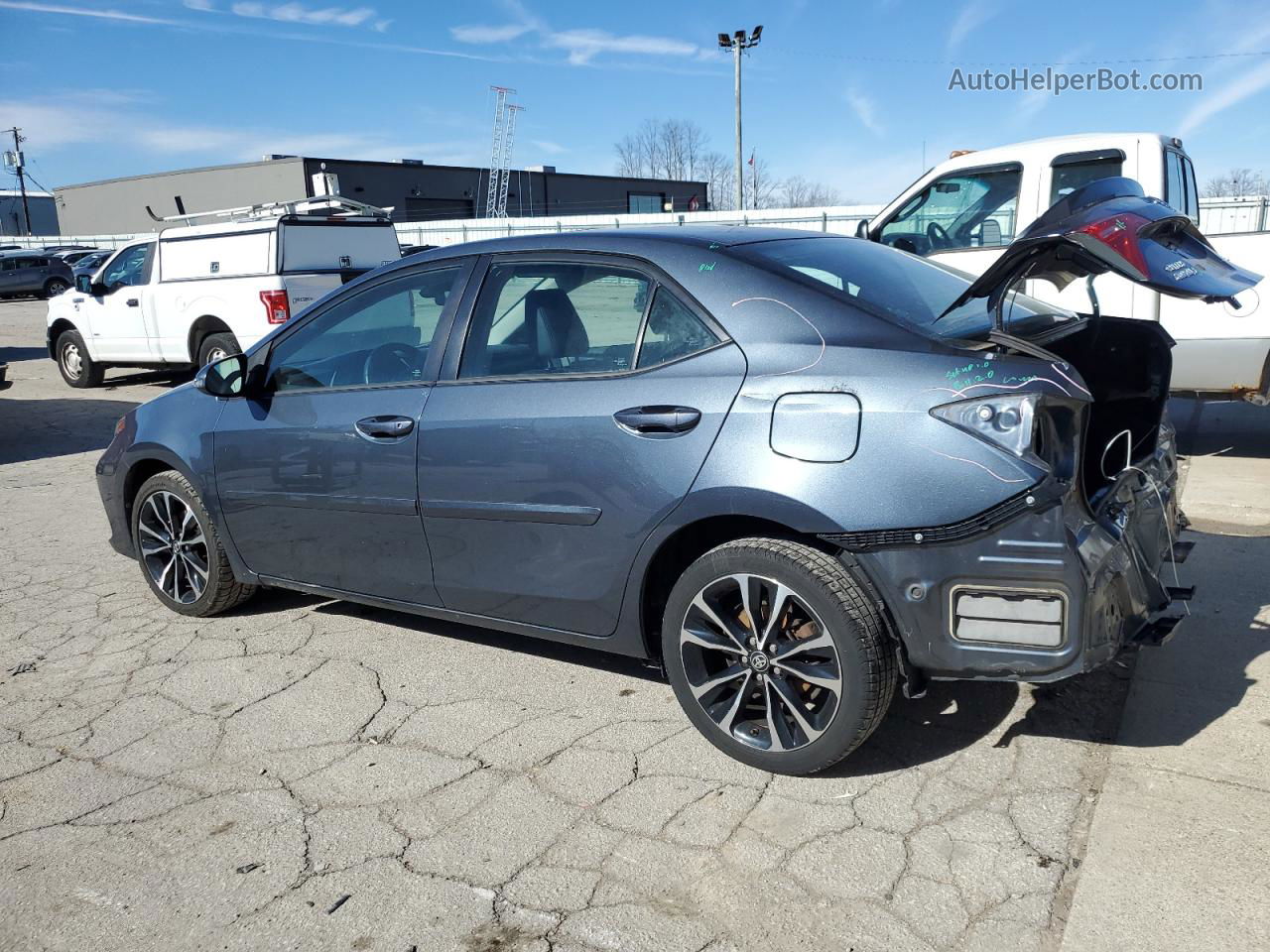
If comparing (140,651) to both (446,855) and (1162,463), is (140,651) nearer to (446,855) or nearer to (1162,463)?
(446,855)

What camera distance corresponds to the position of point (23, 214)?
2741 inches

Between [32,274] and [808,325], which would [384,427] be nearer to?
[808,325]

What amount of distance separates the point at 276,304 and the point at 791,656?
916 cm

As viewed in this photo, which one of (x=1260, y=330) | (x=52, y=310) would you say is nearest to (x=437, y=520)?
(x=1260, y=330)

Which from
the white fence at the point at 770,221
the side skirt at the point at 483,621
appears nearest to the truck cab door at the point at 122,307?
the white fence at the point at 770,221

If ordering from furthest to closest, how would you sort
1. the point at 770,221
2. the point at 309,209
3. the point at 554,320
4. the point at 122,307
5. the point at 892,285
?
the point at 770,221 → the point at 309,209 → the point at 122,307 → the point at 554,320 → the point at 892,285

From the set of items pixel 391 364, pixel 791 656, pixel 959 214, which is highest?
pixel 959 214

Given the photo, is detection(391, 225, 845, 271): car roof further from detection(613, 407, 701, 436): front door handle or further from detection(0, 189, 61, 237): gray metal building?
detection(0, 189, 61, 237): gray metal building

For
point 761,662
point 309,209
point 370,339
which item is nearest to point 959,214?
point 370,339

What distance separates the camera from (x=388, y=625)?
4.72 metres

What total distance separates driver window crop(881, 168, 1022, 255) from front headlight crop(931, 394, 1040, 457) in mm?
5115

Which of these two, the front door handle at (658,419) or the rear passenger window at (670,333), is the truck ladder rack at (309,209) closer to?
the rear passenger window at (670,333)

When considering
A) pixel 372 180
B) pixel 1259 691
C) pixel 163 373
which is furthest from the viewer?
pixel 372 180

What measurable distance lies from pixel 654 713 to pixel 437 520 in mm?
1058
